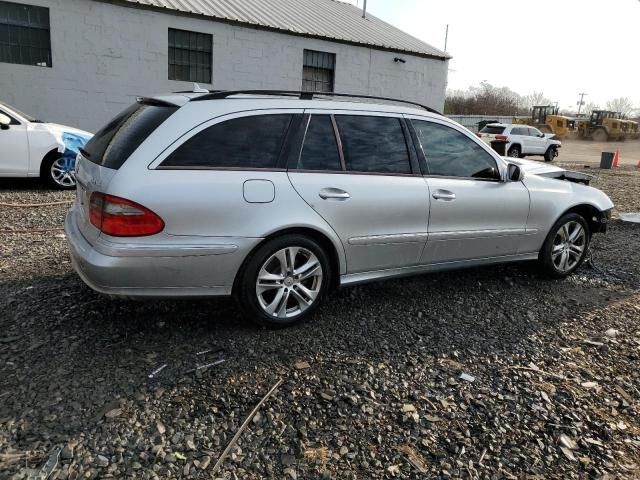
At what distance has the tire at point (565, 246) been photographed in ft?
16.1

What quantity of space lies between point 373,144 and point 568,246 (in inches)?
94.4

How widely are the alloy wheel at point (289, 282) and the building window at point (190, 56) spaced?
12.8m

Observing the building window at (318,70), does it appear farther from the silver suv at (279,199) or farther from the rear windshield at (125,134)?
the rear windshield at (125,134)

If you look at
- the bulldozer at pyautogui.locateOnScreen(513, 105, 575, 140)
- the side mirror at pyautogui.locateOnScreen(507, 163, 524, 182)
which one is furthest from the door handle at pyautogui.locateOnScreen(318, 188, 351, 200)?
the bulldozer at pyautogui.locateOnScreen(513, 105, 575, 140)

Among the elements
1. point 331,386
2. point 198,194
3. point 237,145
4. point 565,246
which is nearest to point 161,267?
point 198,194

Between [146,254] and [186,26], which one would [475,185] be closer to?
[146,254]

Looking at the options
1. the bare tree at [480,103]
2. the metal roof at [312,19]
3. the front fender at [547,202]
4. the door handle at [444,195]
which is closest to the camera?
the door handle at [444,195]

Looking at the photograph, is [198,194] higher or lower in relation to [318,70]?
Result: lower

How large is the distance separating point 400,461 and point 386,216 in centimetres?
184

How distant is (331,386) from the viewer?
3021mm

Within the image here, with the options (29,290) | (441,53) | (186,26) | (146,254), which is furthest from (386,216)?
(441,53)

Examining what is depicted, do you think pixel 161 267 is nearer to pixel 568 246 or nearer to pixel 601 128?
pixel 568 246

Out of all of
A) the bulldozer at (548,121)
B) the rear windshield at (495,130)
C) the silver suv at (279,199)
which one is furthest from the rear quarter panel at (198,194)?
the bulldozer at (548,121)

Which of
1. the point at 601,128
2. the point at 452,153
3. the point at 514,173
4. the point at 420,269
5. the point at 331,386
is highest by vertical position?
the point at 601,128
